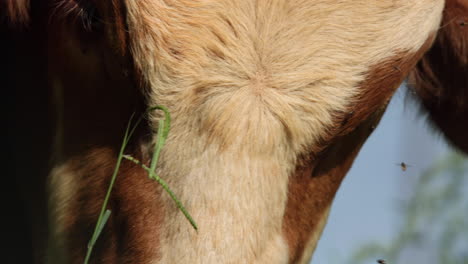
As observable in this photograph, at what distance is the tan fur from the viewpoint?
10.3 feet

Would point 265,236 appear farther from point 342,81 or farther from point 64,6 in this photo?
point 64,6

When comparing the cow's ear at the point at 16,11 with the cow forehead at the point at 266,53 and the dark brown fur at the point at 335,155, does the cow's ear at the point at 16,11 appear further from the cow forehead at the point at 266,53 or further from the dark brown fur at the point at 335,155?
the dark brown fur at the point at 335,155

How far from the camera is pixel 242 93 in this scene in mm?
3246

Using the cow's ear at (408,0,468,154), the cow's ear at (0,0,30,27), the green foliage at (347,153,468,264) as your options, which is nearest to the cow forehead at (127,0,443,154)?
the cow's ear at (0,0,30,27)

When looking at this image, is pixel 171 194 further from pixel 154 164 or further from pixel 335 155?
pixel 335 155

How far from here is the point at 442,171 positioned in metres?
6.27

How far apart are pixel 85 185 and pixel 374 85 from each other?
38.6 inches

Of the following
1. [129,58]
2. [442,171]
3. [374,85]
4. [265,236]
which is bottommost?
[442,171]

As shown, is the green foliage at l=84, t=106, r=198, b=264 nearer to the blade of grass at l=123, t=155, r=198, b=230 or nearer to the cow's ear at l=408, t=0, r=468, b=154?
the blade of grass at l=123, t=155, r=198, b=230

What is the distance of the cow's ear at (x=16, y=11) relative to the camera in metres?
3.40

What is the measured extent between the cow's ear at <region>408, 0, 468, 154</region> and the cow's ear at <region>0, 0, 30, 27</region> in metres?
1.53

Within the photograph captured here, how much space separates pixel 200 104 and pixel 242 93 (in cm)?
13

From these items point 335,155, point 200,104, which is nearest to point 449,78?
point 335,155

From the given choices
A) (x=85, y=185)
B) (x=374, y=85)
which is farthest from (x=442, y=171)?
(x=85, y=185)
